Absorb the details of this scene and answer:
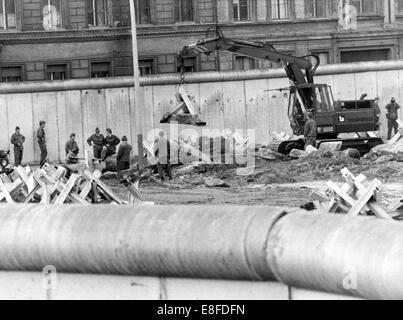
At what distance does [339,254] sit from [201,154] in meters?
30.2

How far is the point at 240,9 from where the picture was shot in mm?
60625

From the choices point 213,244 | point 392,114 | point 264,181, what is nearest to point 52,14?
point 392,114

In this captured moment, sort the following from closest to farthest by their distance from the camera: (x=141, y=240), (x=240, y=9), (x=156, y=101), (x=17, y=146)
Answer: (x=141, y=240)
(x=17, y=146)
(x=156, y=101)
(x=240, y=9)

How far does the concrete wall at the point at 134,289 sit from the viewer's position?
8.23m

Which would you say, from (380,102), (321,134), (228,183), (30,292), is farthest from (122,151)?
(30,292)

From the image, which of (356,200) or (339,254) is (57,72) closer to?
(356,200)

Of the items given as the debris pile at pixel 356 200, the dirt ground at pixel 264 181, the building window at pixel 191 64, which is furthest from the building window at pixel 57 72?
the debris pile at pixel 356 200

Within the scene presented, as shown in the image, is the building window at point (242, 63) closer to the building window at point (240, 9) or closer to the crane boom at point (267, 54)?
the building window at point (240, 9)

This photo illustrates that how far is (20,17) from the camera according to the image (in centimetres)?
5719

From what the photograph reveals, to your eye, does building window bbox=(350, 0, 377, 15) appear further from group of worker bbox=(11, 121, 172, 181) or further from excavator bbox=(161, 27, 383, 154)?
group of worker bbox=(11, 121, 172, 181)

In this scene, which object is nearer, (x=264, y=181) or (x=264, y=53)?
(x=264, y=181)

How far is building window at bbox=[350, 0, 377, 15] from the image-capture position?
A: 61.8 metres

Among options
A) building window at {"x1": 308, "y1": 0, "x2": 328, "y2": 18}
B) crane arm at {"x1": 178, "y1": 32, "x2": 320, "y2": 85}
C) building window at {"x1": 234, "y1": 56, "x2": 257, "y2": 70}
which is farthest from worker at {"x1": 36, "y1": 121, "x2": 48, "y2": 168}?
building window at {"x1": 308, "y1": 0, "x2": 328, "y2": 18}
